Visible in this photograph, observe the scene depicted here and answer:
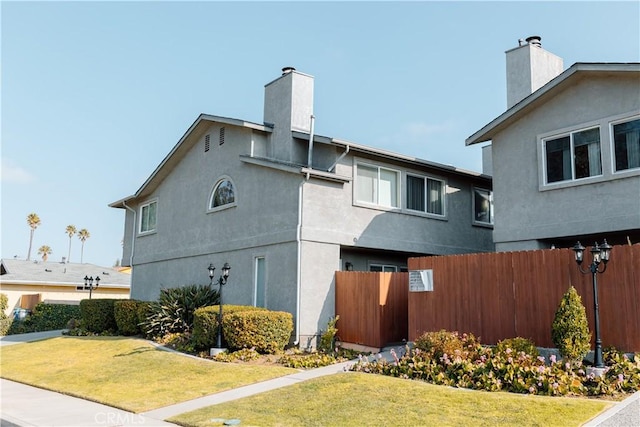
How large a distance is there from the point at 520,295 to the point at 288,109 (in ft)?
32.2

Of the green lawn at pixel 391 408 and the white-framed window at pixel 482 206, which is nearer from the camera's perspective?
the green lawn at pixel 391 408

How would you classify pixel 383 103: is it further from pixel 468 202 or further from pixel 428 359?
pixel 428 359

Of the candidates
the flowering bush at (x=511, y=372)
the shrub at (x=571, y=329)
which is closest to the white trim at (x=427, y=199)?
the flowering bush at (x=511, y=372)

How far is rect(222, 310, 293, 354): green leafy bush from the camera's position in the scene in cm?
1519

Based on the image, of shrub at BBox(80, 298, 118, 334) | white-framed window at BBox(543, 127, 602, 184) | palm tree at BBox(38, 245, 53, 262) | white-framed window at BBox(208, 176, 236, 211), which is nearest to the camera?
white-framed window at BBox(543, 127, 602, 184)

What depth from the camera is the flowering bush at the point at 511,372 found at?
9640 millimetres

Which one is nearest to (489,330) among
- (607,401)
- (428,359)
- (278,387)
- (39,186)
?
(428,359)

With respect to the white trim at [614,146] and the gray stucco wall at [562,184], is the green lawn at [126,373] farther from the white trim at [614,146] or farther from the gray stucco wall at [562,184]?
the white trim at [614,146]

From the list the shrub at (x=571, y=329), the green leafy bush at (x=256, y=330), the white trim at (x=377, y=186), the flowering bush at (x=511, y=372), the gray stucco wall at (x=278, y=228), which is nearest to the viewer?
the flowering bush at (x=511, y=372)

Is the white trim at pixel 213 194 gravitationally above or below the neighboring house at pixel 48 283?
above

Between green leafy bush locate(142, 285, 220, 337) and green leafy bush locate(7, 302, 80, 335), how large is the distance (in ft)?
41.1

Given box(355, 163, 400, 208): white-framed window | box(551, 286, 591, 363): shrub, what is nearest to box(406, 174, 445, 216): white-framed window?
box(355, 163, 400, 208): white-framed window

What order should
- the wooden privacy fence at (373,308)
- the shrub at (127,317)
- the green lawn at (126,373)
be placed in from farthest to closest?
1. the shrub at (127,317)
2. the wooden privacy fence at (373,308)
3. the green lawn at (126,373)

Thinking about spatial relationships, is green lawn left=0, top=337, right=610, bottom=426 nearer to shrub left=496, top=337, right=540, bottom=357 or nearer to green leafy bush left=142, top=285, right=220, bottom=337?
green leafy bush left=142, top=285, right=220, bottom=337
